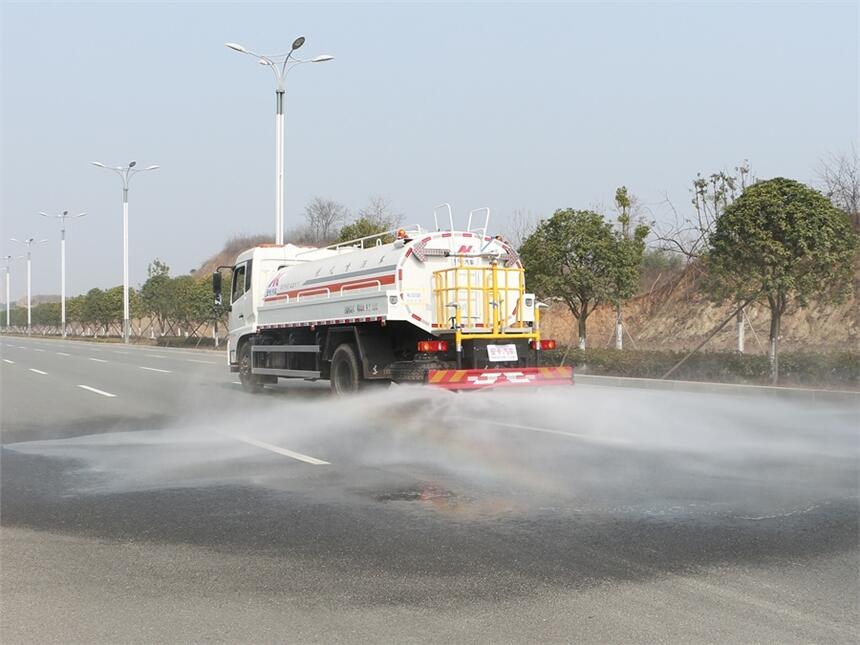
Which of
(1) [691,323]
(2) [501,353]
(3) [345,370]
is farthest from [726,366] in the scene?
(1) [691,323]

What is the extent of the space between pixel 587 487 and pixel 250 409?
781cm

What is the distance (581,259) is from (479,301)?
10.2 m

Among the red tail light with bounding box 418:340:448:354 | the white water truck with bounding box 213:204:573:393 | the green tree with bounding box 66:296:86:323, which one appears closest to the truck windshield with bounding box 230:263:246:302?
the white water truck with bounding box 213:204:573:393

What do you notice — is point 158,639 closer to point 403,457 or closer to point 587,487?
point 587,487

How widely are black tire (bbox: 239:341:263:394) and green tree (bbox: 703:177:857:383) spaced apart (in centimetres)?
1006

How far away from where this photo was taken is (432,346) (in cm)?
1178

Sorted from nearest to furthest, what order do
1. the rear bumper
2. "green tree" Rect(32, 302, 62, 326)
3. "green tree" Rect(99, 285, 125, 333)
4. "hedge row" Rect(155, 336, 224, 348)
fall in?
the rear bumper → "hedge row" Rect(155, 336, 224, 348) → "green tree" Rect(99, 285, 125, 333) → "green tree" Rect(32, 302, 62, 326)

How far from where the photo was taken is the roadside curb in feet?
46.8

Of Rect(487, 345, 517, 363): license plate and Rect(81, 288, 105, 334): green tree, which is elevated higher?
Rect(81, 288, 105, 334): green tree

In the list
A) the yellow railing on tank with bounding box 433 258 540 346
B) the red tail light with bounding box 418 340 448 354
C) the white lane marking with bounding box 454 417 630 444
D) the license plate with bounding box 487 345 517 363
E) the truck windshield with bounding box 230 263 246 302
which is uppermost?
the truck windshield with bounding box 230 263 246 302

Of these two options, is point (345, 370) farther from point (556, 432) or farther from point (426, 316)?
point (556, 432)

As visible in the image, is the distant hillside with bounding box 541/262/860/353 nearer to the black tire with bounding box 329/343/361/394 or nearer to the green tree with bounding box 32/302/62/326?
the black tire with bounding box 329/343/361/394

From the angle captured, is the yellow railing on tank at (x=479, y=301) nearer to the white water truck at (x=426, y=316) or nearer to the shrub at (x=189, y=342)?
the white water truck at (x=426, y=316)

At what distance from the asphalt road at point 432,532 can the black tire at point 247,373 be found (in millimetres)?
5860
